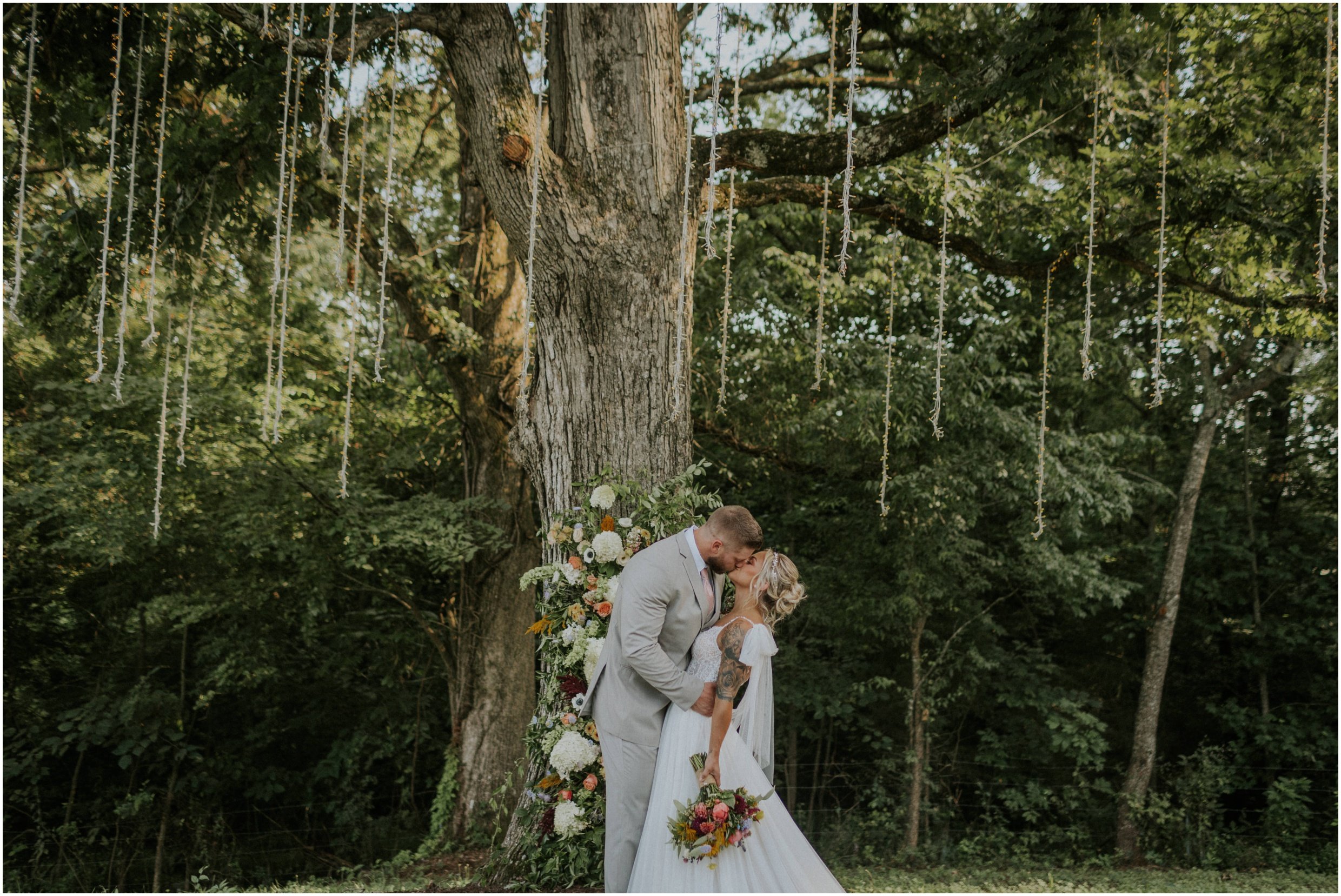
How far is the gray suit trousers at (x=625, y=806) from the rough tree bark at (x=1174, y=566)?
8.22 meters

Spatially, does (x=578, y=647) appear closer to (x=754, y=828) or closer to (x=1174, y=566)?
(x=754, y=828)

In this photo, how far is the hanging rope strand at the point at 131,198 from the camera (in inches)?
153

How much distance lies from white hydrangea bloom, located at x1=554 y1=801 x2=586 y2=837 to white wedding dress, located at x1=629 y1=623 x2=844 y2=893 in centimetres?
62

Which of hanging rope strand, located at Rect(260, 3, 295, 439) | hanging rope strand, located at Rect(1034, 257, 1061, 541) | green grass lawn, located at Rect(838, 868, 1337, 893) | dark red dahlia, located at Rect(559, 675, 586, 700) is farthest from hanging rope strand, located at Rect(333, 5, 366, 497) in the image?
green grass lawn, located at Rect(838, 868, 1337, 893)

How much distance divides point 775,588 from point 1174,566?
8.48 meters

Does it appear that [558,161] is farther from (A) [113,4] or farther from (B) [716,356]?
(B) [716,356]

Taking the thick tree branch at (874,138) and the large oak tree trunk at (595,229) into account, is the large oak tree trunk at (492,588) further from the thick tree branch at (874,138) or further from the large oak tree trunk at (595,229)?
the thick tree branch at (874,138)

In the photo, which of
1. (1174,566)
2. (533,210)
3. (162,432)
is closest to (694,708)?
(533,210)

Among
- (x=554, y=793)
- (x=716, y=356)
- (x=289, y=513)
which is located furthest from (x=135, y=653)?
(x=554, y=793)

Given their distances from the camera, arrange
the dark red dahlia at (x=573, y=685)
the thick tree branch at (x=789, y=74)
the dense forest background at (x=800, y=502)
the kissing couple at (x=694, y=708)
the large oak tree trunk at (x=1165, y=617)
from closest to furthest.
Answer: the kissing couple at (x=694, y=708) → the dark red dahlia at (x=573, y=685) → the dense forest background at (x=800, y=502) → the thick tree branch at (x=789, y=74) → the large oak tree trunk at (x=1165, y=617)

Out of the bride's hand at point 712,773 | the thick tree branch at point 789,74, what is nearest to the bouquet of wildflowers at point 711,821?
the bride's hand at point 712,773

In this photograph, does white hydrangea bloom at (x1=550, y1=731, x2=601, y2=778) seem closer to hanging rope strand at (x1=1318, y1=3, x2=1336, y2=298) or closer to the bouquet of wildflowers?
the bouquet of wildflowers

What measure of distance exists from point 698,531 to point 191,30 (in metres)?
4.40

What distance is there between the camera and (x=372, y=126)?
27.6ft
